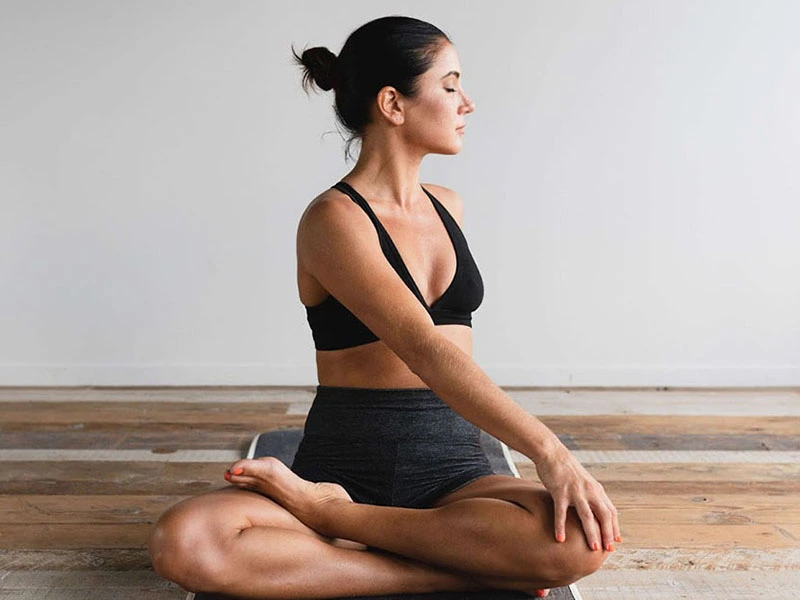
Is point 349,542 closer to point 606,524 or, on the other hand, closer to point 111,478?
point 606,524

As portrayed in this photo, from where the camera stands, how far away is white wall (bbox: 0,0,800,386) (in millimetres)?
3861

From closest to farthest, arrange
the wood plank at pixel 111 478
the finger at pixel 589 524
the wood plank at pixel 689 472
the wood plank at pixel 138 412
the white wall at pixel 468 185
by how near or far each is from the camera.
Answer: the finger at pixel 589 524
the wood plank at pixel 111 478
the wood plank at pixel 689 472
the wood plank at pixel 138 412
the white wall at pixel 468 185

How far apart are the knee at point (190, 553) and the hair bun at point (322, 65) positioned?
36.0 inches

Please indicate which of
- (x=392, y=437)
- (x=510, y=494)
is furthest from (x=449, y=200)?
(x=510, y=494)

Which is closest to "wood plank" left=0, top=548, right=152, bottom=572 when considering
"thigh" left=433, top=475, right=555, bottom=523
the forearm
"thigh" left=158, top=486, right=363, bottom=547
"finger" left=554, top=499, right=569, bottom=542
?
"thigh" left=158, top=486, right=363, bottom=547

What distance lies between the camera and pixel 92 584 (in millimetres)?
2096

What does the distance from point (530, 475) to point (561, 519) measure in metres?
1.16

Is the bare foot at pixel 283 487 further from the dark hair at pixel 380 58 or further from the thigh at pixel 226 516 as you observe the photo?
the dark hair at pixel 380 58

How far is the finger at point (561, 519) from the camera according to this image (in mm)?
1731

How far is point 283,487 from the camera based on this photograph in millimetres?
1909

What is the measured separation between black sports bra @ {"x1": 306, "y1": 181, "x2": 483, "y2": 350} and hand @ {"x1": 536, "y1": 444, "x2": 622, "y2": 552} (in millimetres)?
452

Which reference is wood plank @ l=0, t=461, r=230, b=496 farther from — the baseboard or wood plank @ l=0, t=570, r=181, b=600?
the baseboard

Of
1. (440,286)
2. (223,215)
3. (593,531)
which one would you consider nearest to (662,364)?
(223,215)

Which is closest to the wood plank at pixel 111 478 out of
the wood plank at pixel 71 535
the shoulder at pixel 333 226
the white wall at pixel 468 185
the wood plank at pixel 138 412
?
the wood plank at pixel 71 535
